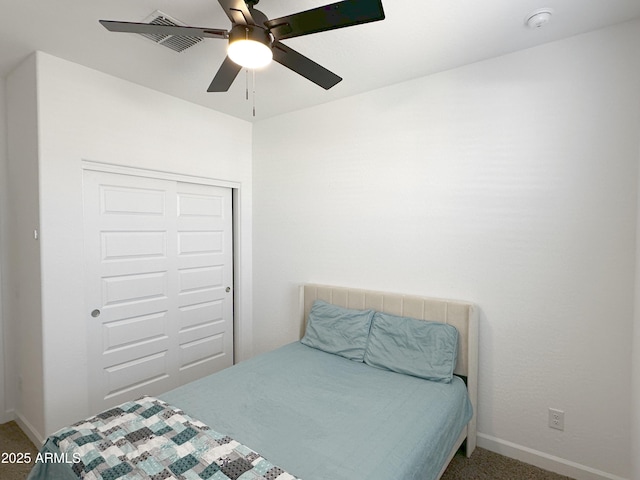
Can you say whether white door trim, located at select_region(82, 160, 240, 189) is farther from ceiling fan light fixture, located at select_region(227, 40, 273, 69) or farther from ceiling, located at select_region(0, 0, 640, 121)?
ceiling fan light fixture, located at select_region(227, 40, 273, 69)

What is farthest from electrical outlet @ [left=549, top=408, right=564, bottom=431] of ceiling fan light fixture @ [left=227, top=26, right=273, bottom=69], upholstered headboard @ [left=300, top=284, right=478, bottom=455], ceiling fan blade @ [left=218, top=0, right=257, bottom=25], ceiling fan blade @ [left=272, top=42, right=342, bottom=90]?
ceiling fan blade @ [left=218, top=0, right=257, bottom=25]

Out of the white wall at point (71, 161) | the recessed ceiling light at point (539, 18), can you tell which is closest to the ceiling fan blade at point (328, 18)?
the recessed ceiling light at point (539, 18)

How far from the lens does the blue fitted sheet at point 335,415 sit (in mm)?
1479

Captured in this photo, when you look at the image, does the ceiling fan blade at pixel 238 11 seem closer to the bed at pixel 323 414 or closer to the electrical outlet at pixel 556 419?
the bed at pixel 323 414

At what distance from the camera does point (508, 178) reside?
7.46ft

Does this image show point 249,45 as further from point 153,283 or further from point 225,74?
point 153,283

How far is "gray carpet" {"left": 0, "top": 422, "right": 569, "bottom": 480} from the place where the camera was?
2102mm

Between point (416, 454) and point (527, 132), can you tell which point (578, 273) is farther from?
point (416, 454)

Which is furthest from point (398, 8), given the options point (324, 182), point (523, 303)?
point (523, 303)

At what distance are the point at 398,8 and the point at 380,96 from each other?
1.02 metres

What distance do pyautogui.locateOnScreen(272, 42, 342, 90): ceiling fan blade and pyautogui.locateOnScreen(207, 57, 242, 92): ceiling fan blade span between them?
9.6 inches

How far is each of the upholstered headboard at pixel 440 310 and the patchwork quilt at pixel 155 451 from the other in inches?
60.1

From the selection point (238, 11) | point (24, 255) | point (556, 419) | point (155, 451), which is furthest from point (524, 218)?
point (24, 255)

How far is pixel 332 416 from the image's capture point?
5.94 feet
